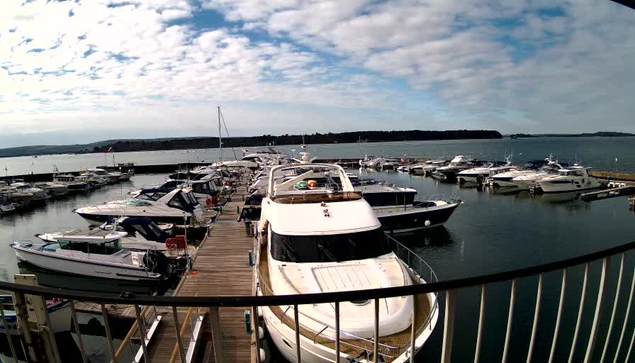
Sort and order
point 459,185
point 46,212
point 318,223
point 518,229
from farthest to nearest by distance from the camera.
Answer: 1. point 459,185
2. point 46,212
3. point 518,229
4. point 318,223

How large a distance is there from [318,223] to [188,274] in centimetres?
568

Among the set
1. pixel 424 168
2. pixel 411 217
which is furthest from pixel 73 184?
pixel 424 168

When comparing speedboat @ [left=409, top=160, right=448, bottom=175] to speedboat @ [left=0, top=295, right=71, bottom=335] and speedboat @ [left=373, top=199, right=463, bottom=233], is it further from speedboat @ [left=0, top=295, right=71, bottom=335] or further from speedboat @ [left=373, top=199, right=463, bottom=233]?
speedboat @ [left=0, top=295, right=71, bottom=335]

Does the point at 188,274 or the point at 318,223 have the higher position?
the point at 318,223

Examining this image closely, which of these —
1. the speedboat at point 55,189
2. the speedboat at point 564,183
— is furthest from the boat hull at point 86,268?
the speedboat at point 564,183

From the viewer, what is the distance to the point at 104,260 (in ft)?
49.0

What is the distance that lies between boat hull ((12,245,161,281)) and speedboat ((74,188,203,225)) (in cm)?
724

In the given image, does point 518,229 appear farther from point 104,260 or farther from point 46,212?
point 46,212

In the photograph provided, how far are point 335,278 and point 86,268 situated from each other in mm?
12678

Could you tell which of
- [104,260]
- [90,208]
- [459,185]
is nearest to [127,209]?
[90,208]

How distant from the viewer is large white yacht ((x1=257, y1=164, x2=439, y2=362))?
6.16 meters

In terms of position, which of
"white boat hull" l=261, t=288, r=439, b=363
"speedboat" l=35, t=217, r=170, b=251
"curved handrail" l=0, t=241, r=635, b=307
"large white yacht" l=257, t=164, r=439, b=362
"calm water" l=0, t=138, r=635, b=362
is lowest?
"calm water" l=0, t=138, r=635, b=362

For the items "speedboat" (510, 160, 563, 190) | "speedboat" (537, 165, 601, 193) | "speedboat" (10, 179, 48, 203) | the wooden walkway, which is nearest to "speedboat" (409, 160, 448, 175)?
"speedboat" (510, 160, 563, 190)

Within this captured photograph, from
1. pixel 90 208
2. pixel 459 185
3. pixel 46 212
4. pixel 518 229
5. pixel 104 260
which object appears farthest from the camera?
pixel 459 185
